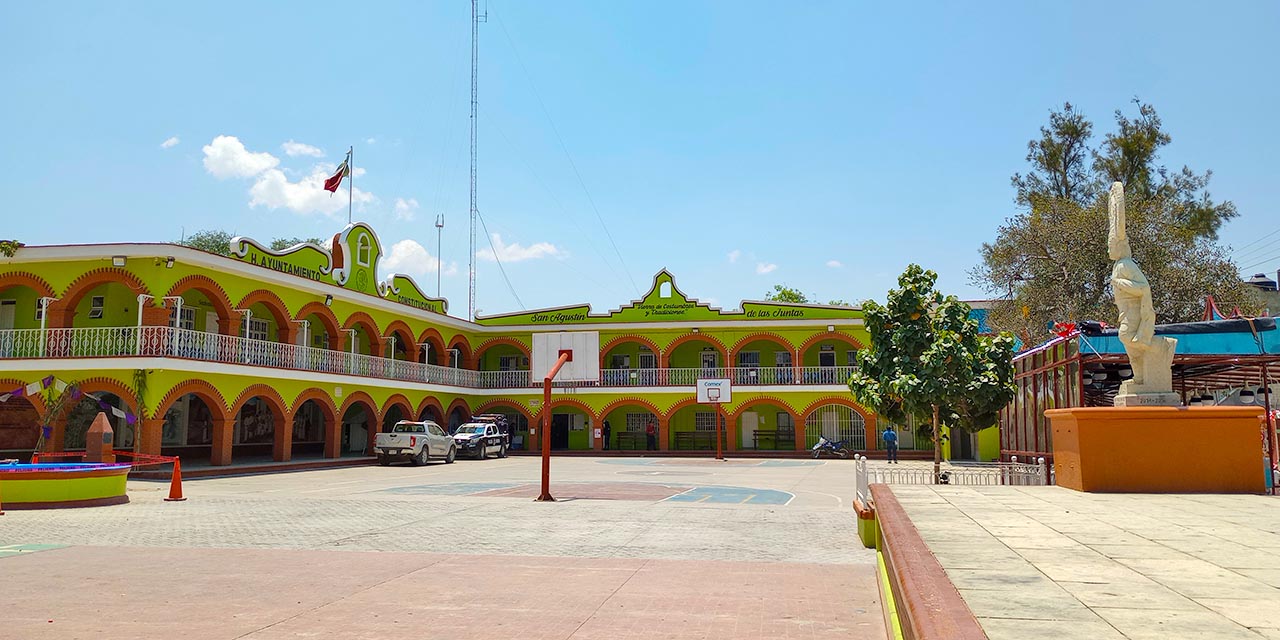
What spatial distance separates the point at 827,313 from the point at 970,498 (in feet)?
87.4

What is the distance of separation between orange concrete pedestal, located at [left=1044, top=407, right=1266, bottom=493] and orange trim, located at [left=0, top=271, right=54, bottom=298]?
77.8 feet

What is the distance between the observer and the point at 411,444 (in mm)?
25938

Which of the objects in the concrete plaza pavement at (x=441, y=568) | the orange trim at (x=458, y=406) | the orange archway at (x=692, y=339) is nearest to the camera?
the concrete plaza pavement at (x=441, y=568)

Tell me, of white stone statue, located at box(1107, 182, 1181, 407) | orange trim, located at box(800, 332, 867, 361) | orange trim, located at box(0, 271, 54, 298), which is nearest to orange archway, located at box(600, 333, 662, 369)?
orange trim, located at box(800, 332, 867, 361)

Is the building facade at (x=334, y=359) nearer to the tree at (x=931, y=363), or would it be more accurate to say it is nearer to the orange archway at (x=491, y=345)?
the orange archway at (x=491, y=345)

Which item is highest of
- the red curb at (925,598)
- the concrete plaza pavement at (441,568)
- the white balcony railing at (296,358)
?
the white balcony railing at (296,358)

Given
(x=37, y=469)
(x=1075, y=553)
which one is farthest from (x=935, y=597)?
(x=37, y=469)

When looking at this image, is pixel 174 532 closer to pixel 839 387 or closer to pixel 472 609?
pixel 472 609

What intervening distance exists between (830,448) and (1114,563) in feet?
95.6

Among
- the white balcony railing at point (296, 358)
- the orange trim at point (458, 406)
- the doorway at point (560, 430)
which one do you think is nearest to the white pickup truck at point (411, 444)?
the white balcony railing at point (296, 358)

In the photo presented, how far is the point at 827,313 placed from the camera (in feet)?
116

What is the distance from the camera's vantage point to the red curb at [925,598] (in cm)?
319

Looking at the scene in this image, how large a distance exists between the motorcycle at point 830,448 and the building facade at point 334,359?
1075mm

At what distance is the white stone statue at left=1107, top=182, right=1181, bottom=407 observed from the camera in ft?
32.0
